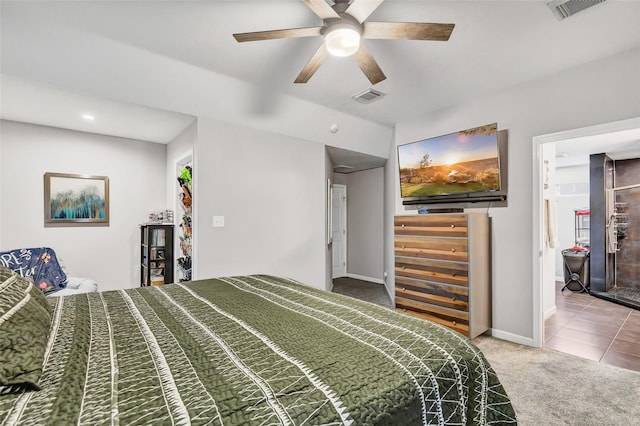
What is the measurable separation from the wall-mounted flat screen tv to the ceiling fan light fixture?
190 centimetres

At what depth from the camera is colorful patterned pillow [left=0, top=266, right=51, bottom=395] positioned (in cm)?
76

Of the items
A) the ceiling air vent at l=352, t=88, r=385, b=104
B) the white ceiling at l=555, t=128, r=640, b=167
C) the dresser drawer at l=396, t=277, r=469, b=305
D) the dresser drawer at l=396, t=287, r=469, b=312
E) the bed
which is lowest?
the dresser drawer at l=396, t=287, r=469, b=312

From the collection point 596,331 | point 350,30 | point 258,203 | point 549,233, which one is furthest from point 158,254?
point 596,331

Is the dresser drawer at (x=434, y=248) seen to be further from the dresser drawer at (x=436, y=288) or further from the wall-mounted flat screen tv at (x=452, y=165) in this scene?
the wall-mounted flat screen tv at (x=452, y=165)

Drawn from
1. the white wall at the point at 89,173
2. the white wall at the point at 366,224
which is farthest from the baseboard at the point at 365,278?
the white wall at the point at 89,173

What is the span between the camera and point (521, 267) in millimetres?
3078

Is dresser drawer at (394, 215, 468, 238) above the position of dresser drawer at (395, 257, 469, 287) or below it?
above

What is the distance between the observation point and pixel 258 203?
362 centimetres

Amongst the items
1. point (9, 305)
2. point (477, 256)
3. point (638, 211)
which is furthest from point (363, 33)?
point (638, 211)

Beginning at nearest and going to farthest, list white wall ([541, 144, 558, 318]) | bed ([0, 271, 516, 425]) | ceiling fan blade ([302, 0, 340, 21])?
1. bed ([0, 271, 516, 425])
2. ceiling fan blade ([302, 0, 340, 21])
3. white wall ([541, 144, 558, 318])

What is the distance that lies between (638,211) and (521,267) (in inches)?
136

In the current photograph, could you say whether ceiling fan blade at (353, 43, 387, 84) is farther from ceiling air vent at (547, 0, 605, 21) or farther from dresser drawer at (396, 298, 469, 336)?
dresser drawer at (396, 298, 469, 336)

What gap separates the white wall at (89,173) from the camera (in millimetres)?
3473

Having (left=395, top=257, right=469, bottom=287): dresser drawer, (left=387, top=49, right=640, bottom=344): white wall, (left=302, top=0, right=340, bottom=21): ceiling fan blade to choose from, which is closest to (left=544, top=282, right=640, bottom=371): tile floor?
(left=387, top=49, right=640, bottom=344): white wall
